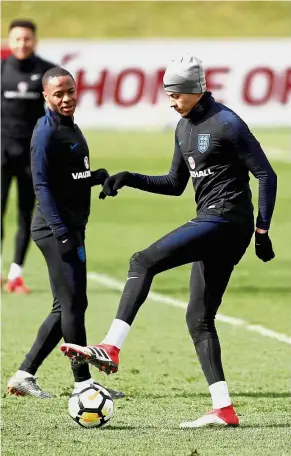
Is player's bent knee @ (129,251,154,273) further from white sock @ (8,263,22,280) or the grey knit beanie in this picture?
white sock @ (8,263,22,280)

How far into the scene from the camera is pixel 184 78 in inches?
305

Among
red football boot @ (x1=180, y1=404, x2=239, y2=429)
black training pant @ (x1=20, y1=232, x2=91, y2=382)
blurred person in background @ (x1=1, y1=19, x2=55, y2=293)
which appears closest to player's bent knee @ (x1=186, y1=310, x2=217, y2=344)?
red football boot @ (x1=180, y1=404, x2=239, y2=429)

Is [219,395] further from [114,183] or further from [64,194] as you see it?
[64,194]

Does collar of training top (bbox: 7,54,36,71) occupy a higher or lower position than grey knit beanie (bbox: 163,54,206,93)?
lower

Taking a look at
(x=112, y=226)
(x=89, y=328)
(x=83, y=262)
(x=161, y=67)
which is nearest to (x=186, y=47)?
(x=161, y=67)

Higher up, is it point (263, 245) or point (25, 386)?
point (263, 245)

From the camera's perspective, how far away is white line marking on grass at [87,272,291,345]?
11.6m

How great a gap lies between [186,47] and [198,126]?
24681mm

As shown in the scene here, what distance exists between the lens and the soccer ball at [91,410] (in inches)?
305

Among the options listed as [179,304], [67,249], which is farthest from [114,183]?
[179,304]

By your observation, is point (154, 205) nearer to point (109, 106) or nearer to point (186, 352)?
point (109, 106)

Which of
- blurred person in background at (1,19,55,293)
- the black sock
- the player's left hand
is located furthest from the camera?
blurred person in background at (1,19,55,293)

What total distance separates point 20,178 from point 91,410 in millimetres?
6776

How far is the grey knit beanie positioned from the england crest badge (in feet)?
0.97
